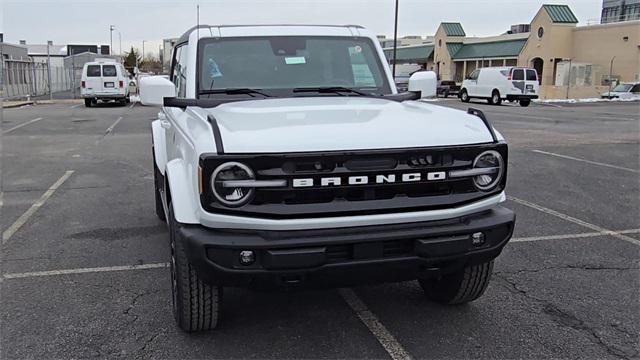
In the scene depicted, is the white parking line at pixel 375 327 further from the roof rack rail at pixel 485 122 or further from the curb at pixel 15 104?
the curb at pixel 15 104

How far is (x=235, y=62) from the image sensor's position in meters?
4.61

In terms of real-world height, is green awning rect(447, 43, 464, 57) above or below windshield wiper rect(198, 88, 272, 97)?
above

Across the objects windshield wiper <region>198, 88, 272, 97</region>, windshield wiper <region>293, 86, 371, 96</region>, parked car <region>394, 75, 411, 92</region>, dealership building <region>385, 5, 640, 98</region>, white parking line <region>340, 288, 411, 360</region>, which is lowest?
white parking line <region>340, 288, 411, 360</region>

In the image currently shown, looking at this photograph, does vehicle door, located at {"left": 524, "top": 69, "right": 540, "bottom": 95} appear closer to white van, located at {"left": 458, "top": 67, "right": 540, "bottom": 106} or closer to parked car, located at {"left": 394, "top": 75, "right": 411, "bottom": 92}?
white van, located at {"left": 458, "top": 67, "right": 540, "bottom": 106}

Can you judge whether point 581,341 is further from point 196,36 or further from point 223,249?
point 196,36

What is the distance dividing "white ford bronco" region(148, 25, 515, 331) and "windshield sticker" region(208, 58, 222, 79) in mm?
701

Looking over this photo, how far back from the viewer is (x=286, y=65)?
15.4 ft

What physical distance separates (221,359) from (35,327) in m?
1.36

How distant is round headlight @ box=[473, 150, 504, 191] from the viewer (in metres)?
3.39

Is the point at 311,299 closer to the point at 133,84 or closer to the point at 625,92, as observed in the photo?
the point at 133,84

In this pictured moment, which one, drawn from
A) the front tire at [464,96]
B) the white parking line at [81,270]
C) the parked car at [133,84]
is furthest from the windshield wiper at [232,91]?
the front tire at [464,96]

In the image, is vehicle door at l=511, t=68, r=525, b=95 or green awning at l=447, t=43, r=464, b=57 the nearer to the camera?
vehicle door at l=511, t=68, r=525, b=95

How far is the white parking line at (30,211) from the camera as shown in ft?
19.7

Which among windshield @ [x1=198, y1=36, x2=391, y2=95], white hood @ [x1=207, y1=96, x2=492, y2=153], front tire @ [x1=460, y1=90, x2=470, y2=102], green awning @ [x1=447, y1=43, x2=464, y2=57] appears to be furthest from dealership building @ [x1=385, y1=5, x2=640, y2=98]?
white hood @ [x1=207, y1=96, x2=492, y2=153]
